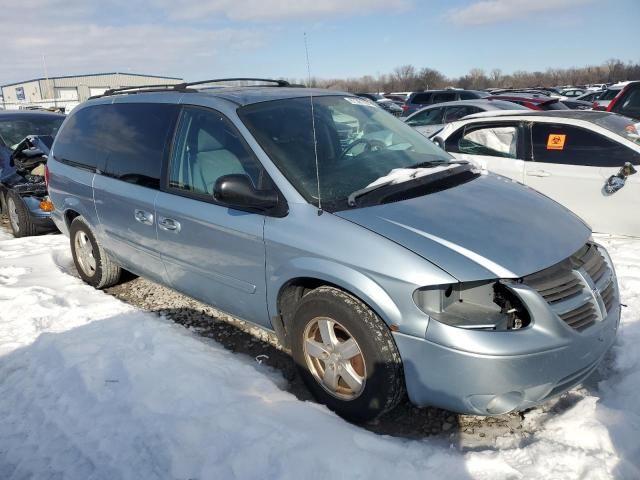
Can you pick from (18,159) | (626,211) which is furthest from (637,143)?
(18,159)

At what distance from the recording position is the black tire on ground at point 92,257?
4.88m

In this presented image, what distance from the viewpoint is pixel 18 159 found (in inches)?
283

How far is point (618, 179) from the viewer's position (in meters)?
5.40

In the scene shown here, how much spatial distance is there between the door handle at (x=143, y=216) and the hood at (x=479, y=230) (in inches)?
66.7

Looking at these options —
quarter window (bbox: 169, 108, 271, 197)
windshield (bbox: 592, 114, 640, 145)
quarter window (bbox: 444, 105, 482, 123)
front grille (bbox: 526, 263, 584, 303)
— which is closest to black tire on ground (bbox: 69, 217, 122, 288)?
quarter window (bbox: 169, 108, 271, 197)

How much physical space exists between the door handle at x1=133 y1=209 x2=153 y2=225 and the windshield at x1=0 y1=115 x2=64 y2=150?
4792 millimetres

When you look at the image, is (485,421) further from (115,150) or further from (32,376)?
(115,150)

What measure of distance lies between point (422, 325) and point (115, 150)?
310 centimetres

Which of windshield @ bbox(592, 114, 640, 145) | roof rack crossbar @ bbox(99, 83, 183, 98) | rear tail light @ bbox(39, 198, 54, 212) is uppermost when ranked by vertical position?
roof rack crossbar @ bbox(99, 83, 183, 98)

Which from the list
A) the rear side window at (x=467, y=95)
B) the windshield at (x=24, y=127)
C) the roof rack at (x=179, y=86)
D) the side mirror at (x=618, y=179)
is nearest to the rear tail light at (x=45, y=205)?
the windshield at (x=24, y=127)

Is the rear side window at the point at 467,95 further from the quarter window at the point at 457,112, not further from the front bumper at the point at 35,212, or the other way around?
the front bumper at the point at 35,212

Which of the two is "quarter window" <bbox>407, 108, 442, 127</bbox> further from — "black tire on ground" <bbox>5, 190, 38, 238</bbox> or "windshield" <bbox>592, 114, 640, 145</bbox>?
"black tire on ground" <bbox>5, 190, 38, 238</bbox>

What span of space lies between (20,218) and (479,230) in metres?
6.51

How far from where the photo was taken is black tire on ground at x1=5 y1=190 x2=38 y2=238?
6934 mm
